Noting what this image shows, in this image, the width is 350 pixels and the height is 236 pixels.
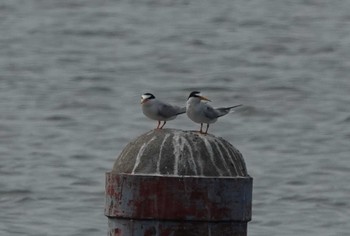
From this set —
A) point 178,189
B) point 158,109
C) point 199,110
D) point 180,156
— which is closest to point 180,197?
point 178,189

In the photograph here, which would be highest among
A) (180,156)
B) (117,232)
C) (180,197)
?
(180,156)

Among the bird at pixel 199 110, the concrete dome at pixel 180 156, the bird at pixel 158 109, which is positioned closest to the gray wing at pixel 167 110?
the bird at pixel 158 109

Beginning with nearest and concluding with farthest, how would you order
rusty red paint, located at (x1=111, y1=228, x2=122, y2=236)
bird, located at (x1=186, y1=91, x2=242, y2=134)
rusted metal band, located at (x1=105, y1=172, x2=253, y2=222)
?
rusted metal band, located at (x1=105, y1=172, x2=253, y2=222) < rusty red paint, located at (x1=111, y1=228, x2=122, y2=236) < bird, located at (x1=186, y1=91, x2=242, y2=134)

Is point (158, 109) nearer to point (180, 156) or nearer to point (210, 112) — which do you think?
point (210, 112)

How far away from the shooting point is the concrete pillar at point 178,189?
594 cm

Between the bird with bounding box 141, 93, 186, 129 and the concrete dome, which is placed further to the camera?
the bird with bounding box 141, 93, 186, 129

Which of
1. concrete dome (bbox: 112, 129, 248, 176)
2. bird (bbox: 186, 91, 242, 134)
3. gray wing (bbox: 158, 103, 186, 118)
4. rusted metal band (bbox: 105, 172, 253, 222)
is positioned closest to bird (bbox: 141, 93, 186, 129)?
gray wing (bbox: 158, 103, 186, 118)

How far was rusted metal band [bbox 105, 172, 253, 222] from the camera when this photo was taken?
19.5ft

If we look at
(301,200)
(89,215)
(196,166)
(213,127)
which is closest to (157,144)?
(196,166)

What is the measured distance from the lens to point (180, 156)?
599 cm

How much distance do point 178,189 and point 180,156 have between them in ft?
0.46

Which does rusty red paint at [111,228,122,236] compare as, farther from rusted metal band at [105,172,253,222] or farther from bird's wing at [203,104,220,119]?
bird's wing at [203,104,220,119]

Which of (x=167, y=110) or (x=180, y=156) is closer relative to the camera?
(x=180, y=156)

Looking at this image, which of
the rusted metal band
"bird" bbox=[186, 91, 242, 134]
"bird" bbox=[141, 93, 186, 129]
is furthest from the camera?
"bird" bbox=[141, 93, 186, 129]
